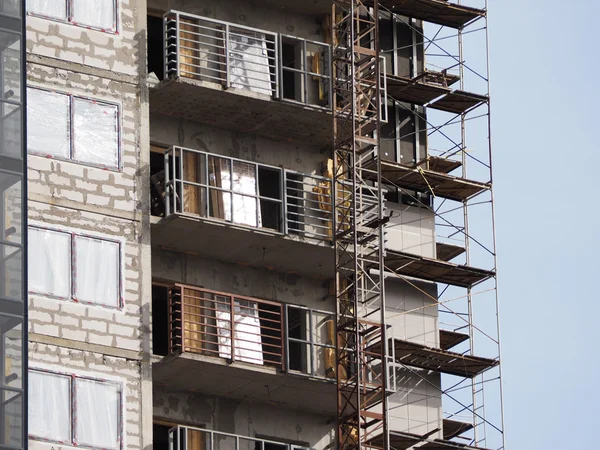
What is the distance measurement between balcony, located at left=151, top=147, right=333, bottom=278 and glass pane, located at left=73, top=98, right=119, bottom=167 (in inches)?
65.9

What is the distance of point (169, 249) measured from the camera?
66.6 metres

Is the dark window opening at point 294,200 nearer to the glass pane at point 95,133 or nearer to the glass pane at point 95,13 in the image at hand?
the glass pane at point 95,133

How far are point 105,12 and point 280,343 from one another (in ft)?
31.9

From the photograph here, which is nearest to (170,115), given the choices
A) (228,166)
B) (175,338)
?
(228,166)

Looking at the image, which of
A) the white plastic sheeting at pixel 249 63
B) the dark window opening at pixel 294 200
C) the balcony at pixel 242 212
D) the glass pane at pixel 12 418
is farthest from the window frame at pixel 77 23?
the glass pane at pixel 12 418

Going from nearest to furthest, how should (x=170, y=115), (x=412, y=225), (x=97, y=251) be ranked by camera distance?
(x=97, y=251) → (x=170, y=115) → (x=412, y=225)

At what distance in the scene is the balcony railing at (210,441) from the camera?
63906 millimetres

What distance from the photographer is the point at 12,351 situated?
5425cm

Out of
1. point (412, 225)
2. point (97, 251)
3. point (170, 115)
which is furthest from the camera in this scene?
point (412, 225)

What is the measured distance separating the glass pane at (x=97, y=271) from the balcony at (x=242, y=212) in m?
1.90

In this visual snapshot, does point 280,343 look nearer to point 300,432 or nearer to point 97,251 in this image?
point 300,432

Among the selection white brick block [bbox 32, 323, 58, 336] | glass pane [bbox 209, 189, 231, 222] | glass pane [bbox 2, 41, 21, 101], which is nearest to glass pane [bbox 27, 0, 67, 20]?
glass pane [bbox 209, 189, 231, 222]

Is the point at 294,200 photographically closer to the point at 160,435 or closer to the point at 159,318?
the point at 159,318

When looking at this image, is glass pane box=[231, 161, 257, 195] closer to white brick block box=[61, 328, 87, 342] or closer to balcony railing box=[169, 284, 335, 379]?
balcony railing box=[169, 284, 335, 379]
